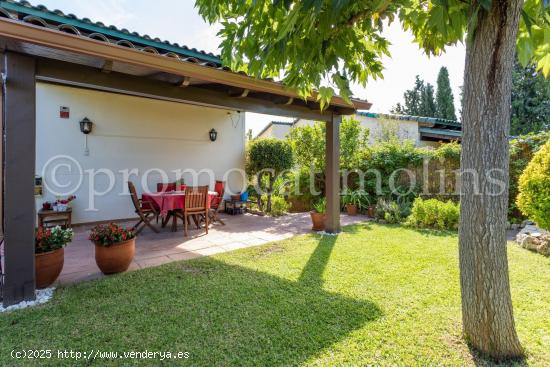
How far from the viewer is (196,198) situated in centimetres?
618

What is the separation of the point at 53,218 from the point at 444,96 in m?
30.0

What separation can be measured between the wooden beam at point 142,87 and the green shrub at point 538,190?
4390 millimetres

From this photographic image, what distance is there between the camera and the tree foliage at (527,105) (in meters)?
17.5

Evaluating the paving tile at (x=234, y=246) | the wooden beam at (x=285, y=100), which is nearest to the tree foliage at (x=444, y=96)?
the wooden beam at (x=285, y=100)

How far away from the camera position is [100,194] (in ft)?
24.6

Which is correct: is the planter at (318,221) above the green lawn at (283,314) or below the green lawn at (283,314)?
above

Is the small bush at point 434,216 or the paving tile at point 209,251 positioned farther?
the small bush at point 434,216

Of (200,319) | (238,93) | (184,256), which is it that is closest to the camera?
(200,319)

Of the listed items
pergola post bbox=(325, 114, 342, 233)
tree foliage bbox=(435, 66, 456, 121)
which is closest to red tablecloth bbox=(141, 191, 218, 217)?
pergola post bbox=(325, 114, 342, 233)

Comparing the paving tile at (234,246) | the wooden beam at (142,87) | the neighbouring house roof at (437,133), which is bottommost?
the paving tile at (234,246)

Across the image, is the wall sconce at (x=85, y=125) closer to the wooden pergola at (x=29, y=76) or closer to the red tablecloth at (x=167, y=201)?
the red tablecloth at (x=167, y=201)

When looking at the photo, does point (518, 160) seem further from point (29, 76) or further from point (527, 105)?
point (527, 105)

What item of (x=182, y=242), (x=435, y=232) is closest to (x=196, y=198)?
(x=182, y=242)

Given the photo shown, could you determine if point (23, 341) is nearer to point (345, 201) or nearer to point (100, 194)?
point (100, 194)
